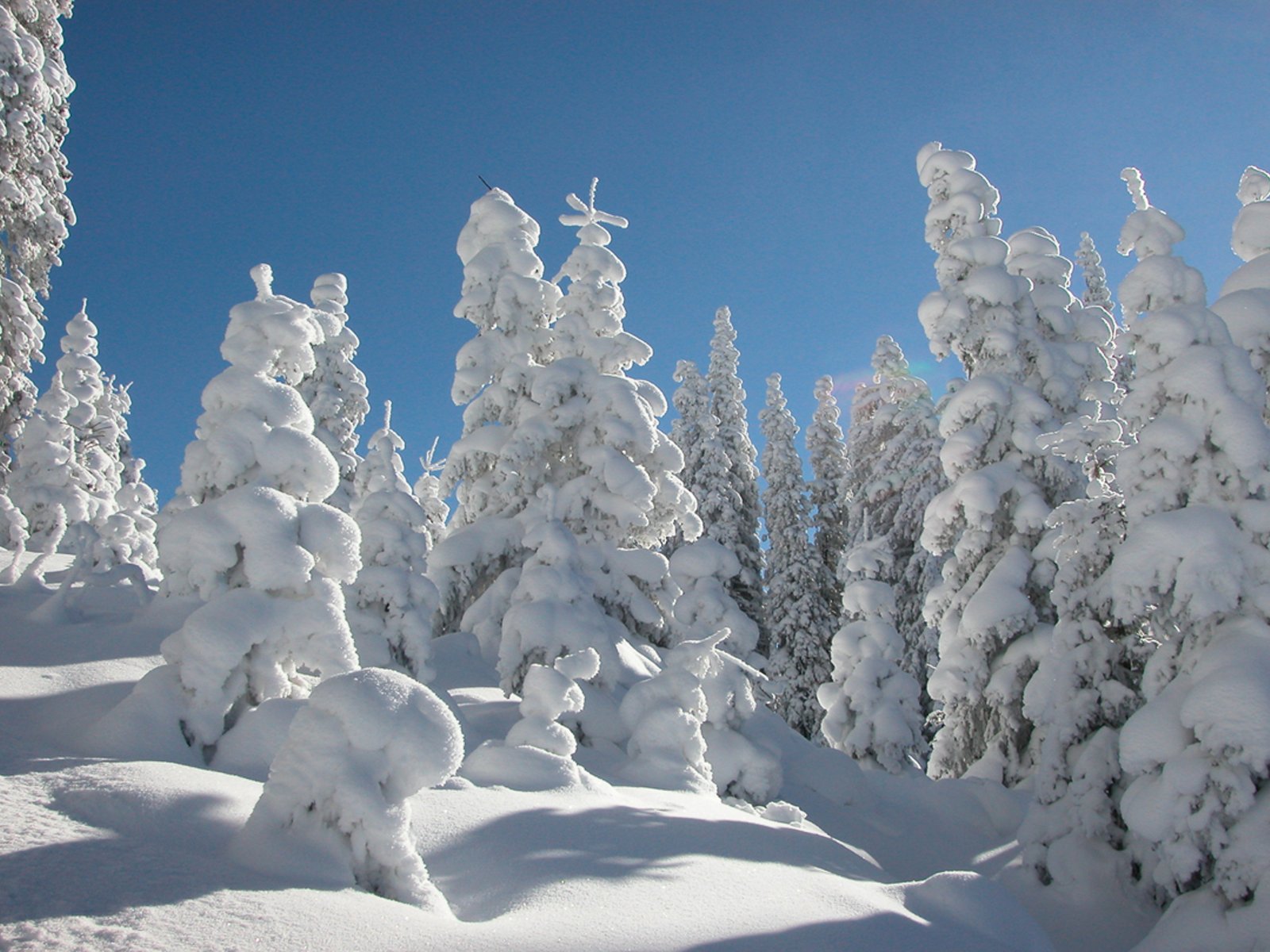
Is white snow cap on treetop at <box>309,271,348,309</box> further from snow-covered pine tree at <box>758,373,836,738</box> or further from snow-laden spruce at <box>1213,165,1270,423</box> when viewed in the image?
snow-laden spruce at <box>1213,165,1270,423</box>

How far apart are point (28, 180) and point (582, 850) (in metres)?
15.9

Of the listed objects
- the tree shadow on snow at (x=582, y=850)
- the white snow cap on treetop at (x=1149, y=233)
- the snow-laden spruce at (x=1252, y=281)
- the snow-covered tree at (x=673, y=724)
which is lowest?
the tree shadow on snow at (x=582, y=850)

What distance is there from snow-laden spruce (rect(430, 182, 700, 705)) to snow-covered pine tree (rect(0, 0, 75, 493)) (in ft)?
25.7

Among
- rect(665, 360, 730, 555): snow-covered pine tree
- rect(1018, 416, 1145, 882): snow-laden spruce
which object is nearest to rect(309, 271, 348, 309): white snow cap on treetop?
rect(665, 360, 730, 555): snow-covered pine tree

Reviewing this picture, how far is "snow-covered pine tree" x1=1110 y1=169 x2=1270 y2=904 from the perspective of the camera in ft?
26.4

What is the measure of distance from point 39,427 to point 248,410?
78.6ft

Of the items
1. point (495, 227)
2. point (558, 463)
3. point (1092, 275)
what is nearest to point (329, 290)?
point (495, 227)

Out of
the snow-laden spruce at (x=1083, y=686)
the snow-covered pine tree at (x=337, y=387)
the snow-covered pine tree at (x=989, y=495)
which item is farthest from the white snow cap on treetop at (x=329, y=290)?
the snow-laden spruce at (x=1083, y=686)

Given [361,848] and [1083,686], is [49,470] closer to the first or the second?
[361,848]

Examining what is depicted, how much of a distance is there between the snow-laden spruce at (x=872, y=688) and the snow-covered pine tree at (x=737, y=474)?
930 cm

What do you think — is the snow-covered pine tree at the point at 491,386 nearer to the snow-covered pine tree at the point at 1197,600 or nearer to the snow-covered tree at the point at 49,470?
the snow-covered pine tree at the point at 1197,600

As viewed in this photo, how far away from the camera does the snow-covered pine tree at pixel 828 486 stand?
31.9 m

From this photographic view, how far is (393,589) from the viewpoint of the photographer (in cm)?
1244

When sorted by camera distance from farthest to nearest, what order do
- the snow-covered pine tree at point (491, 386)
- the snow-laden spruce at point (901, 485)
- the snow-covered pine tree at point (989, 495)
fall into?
the snow-laden spruce at point (901, 485) → the snow-covered pine tree at point (491, 386) → the snow-covered pine tree at point (989, 495)
